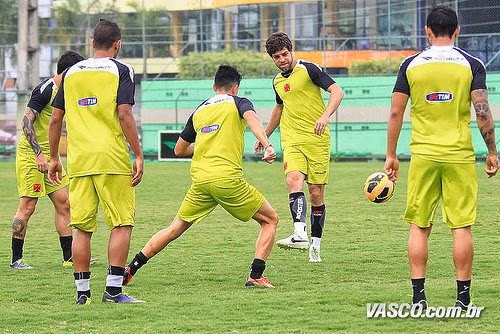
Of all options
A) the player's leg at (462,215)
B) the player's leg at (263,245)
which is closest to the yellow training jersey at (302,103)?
the player's leg at (263,245)

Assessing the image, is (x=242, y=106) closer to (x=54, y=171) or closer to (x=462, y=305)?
(x=54, y=171)

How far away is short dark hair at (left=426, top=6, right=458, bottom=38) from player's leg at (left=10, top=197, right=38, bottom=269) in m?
5.14

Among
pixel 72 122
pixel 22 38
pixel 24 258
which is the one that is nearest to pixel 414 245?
pixel 72 122

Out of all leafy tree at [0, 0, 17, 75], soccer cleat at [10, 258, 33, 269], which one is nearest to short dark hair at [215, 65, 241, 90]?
soccer cleat at [10, 258, 33, 269]

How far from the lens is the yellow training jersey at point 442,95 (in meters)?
7.07

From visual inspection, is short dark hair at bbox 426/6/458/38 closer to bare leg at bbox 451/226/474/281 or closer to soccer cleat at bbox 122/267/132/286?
bare leg at bbox 451/226/474/281

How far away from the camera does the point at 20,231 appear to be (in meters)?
10.5

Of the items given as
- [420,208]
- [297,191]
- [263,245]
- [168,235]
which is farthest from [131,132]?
[297,191]

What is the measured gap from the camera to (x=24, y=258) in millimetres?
11188

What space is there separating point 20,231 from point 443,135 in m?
5.19

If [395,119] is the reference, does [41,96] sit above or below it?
above

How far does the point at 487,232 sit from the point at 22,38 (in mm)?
25583

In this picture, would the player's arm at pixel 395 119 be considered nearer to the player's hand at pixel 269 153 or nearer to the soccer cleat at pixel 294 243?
the player's hand at pixel 269 153

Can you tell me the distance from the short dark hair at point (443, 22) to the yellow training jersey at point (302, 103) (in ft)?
11.1
